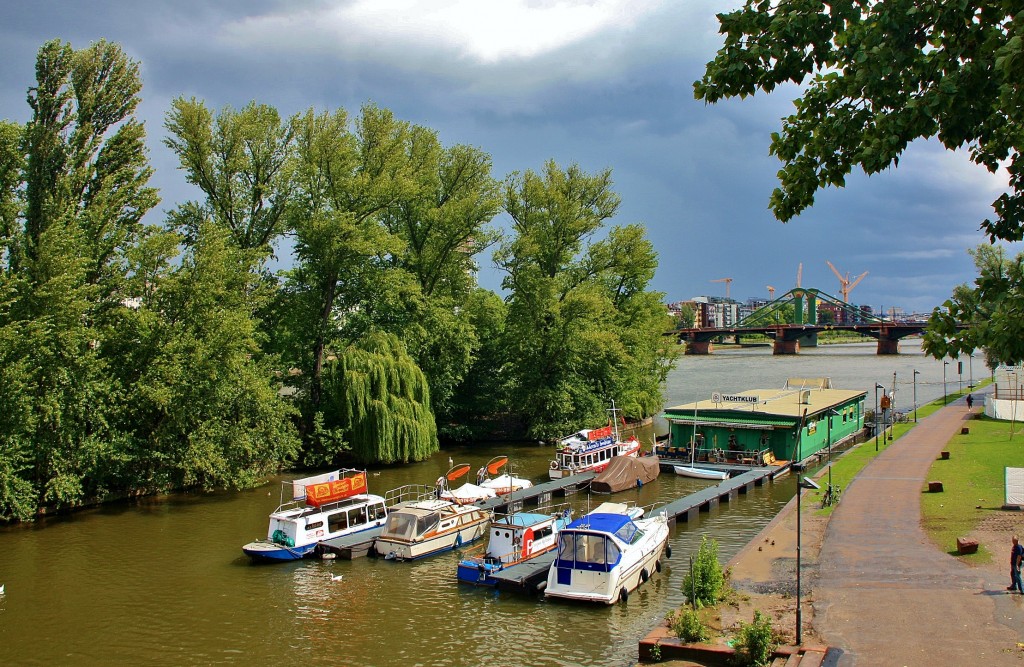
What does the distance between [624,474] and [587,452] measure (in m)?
3.98

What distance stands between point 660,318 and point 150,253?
44096 mm

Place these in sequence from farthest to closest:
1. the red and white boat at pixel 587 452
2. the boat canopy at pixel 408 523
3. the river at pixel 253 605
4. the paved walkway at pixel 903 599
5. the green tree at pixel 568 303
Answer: the green tree at pixel 568 303
the red and white boat at pixel 587 452
the boat canopy at pixel 408 523
the river at pixel 253 605
the paved walkway at pixel 903 599

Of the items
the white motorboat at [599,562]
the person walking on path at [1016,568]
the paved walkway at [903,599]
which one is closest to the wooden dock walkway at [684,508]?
the white motorboat at [599,562]

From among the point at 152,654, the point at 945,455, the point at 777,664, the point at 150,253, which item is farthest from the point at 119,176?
the point at 945,455

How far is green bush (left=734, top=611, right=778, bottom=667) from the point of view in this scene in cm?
1681

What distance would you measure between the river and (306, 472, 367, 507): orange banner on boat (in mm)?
2713

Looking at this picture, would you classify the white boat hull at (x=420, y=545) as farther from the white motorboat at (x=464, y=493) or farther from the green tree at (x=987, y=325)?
the green tree at (x=987, y=325)

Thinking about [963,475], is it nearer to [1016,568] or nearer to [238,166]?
[1016,568]

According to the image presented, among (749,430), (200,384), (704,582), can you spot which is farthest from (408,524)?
(749,430)

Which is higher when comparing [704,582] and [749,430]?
[749,430]

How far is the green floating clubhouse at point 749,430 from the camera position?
1848 inches

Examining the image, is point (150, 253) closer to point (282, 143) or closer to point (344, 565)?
point (282, 143)

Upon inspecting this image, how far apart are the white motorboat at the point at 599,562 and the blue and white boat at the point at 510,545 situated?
8.13 feet

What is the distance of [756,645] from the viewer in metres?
16.9
